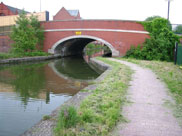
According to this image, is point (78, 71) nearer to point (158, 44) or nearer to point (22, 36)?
point (22, 36)

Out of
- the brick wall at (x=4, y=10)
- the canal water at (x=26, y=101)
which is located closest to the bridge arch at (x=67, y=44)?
the canal water at (x=26, y=101)

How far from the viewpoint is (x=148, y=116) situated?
348 centimetres

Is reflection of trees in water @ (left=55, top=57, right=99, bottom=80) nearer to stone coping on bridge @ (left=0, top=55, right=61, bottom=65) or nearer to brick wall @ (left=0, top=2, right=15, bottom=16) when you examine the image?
stone coping on bridge @ (left=0, top=55, right=61, bottom=65)

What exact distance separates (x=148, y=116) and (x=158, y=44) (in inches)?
593

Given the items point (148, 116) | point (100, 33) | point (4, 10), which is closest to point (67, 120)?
point (148, 116)

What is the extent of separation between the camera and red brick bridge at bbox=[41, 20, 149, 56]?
18.8 meters

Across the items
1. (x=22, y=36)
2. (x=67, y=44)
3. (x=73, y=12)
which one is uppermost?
(x=73, y=12)

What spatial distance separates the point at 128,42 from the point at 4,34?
14254 mm

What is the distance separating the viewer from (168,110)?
3.81m

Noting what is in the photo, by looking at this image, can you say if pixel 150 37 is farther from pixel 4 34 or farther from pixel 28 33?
pixel 4 34

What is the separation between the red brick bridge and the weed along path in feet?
46.3

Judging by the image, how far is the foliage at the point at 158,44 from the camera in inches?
675

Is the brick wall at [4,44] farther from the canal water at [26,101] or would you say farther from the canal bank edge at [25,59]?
the canal water at [26,101]

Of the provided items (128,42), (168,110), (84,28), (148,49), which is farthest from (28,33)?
(168,110)
